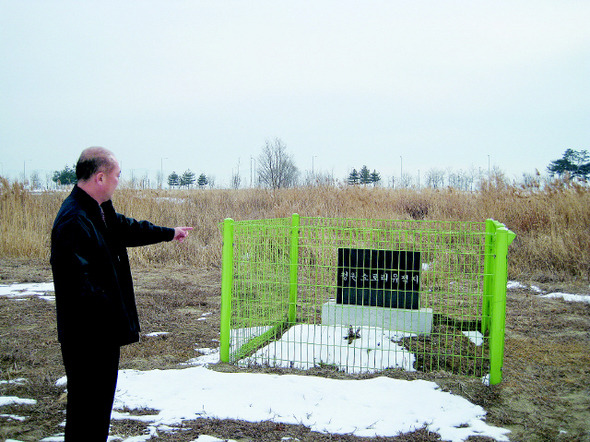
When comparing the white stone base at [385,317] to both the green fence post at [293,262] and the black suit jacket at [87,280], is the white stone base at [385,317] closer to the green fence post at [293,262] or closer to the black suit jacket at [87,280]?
the green fence post at [293,262]

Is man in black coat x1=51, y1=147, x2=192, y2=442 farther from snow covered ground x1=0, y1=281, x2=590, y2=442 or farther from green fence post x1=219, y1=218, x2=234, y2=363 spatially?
green fence post x1=219, y1=218, x2=234, y2=363

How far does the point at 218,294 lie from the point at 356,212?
5179mm

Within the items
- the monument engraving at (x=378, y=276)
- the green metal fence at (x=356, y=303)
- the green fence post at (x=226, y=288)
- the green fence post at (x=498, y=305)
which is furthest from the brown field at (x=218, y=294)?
the monument engraving at (x=378, y=276)

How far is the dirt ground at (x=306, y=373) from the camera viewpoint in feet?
10.1

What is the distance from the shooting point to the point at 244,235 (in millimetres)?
4359

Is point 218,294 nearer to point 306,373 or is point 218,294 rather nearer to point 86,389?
point 306,373

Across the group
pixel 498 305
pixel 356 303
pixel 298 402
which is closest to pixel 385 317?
pixel 356 303

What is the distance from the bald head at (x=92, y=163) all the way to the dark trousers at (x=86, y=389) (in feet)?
2.72

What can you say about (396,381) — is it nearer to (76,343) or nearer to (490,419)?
(490,419)

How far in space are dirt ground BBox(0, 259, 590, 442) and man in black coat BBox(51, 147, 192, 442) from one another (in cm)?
88

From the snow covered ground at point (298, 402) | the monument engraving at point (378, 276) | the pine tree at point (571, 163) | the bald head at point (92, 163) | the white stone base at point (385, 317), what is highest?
the pine tree at point (571, 163)

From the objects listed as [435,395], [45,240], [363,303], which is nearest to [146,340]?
[363,303]

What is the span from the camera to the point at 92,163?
238 centimetres

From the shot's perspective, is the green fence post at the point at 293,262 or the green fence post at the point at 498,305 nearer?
the green fence post at the point at 498,305
